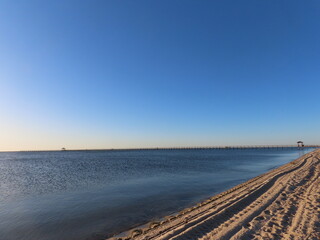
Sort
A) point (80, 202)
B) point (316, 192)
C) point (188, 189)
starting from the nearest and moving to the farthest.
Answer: point (316, 192) → point (80, 202) → point (188, 189)

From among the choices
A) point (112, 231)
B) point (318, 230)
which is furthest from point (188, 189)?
point (318, 230)

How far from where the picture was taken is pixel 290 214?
27.4 ft

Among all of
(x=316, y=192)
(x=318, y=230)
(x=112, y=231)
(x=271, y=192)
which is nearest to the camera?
(x=318, y=230)

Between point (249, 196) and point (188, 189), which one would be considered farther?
point (188, 189)

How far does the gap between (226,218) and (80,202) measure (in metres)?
10.9

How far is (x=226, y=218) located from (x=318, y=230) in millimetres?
3188

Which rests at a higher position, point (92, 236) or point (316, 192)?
point (316, 192)

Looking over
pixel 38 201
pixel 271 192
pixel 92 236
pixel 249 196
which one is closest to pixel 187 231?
pixel 92 236

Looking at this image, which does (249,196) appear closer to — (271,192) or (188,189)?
(271,192)

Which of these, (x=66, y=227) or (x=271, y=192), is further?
(x=271, y=192)

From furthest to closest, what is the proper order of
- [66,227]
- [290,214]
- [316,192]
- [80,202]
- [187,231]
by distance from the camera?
[80,202] → [316,192] → [66,227] → [290,214] → [187,231]

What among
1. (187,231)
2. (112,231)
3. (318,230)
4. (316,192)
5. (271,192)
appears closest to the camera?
(318,230)

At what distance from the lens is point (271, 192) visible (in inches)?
488

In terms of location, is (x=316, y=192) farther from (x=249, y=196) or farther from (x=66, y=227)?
(x=66, y=227)
